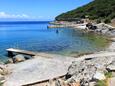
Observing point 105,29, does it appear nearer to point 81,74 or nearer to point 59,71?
point 59,71

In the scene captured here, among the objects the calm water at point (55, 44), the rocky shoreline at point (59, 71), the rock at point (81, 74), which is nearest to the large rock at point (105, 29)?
the calm water at point (55, 44)

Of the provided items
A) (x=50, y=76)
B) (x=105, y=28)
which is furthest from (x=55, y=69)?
(x=105, y=28)

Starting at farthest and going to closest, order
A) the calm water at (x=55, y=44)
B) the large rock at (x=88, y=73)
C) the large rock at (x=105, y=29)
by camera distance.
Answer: the large rock at (x=105, y=29) → the calm water at (x=55, y=44) → the large rock at (x=88, y=73)

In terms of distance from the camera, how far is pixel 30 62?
28.7 meters

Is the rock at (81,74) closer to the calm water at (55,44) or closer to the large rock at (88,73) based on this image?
the large rock at (88,73)

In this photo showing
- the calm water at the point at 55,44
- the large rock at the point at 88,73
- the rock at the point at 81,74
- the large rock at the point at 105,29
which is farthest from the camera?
the large rock at the point at 105,29

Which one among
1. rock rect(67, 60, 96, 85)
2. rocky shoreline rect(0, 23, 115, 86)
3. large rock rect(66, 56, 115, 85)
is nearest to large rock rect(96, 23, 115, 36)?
rocky shoreline rect(0, 23, 115, 86)

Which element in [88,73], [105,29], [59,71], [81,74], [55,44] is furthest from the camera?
[105,29]

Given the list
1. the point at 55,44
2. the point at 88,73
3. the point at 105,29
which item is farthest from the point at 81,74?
the point at 105,29

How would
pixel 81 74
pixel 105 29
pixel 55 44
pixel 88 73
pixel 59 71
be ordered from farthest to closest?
pixel 105 29, pixel 55 44, pixel 59 71, pixel 81 74, pixel 88 73

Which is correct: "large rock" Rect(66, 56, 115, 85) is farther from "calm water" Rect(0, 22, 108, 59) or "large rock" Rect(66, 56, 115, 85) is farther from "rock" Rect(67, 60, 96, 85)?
"calm water" Rect(0, 22, 108, 59)

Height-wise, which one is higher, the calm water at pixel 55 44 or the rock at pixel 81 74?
the rock at pixel 81 74

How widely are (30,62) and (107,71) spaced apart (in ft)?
41.7

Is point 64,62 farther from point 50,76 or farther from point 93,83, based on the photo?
point 93,83
